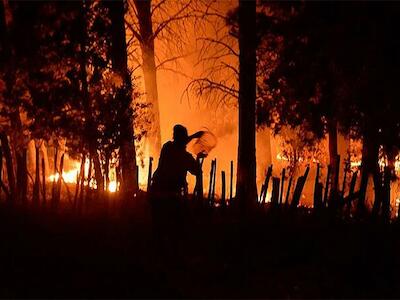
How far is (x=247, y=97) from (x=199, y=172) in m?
3.16

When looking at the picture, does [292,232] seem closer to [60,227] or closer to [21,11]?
[60,227]

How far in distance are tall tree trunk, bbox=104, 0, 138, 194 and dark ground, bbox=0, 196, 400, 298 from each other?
2096 mm

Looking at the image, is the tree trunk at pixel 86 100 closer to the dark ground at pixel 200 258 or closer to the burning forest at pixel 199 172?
the burning forest at pixel 199 172

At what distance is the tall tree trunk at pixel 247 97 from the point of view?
1065cm

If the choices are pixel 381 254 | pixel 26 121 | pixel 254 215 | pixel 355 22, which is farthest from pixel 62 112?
pixel 381 254

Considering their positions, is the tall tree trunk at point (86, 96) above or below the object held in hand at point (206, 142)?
above

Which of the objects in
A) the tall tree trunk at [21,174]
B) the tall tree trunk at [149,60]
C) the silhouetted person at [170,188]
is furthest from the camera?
the tall tree trunk at [149,60]

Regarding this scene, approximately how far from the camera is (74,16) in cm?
967

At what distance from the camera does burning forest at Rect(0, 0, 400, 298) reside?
22.1 feet

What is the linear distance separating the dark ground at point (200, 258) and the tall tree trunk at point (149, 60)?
9.15 metres

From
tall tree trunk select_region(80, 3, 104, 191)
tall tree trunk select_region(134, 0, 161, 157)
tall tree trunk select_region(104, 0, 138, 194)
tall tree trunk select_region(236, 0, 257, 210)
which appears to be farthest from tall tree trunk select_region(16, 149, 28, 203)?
tall tree trunk select_region(134, 0, 161, 157)

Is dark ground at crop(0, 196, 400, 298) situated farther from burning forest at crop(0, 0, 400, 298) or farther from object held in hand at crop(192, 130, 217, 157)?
object held in hand at crop(192, 130, 217, 157)

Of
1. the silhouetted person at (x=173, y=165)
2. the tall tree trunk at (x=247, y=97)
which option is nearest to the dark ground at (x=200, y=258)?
the silhouetted person at (x=173, y=165)

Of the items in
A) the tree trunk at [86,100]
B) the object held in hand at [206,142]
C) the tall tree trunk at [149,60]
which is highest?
the tall tree trunk at [149,60]
